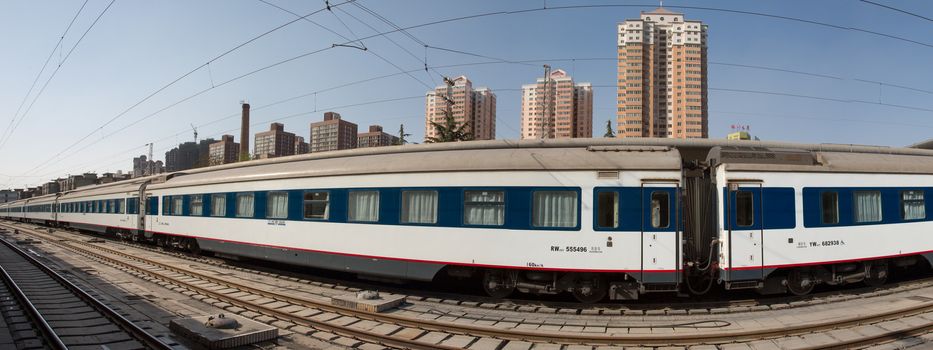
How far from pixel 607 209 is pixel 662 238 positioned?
1.18 meters

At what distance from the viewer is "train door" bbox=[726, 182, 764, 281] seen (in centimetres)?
922

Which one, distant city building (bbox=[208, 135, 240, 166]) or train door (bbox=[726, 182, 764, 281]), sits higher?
distant city building (bbox=[208, 135, 240, 166])

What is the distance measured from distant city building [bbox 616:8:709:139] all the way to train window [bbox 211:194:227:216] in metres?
38.6

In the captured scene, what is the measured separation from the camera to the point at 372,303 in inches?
366

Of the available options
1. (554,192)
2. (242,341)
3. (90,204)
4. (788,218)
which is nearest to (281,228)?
(242,341)

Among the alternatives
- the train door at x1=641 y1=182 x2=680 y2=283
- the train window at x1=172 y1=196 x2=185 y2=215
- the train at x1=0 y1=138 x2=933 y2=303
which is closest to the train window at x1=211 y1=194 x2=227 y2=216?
the train window at x1=172 y1=196 x2=185 y2=215

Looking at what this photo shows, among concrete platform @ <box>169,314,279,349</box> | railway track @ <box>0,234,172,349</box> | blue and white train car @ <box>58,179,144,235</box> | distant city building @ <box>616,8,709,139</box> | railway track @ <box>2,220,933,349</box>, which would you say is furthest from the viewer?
distant city building @ <box>616,8,709,139</box>

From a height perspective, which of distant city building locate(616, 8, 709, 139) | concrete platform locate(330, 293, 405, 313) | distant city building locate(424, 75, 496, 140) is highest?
distant city building locate(616, 8, 709, 139)

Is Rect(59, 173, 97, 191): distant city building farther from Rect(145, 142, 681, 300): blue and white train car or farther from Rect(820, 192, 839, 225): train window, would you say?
Rect(820, 192, 839, 225): train window

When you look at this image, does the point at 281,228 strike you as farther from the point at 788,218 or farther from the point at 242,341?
the point at 788,218

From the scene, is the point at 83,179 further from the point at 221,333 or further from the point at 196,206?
the point at 221,333

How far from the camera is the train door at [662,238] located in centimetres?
898

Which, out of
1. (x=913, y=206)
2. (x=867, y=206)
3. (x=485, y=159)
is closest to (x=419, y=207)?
(x=485, y=159)

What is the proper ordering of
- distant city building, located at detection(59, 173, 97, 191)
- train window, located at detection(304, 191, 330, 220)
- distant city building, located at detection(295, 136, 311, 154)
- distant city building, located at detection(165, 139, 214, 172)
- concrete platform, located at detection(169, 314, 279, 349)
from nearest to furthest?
concrete platform, located at detection(169, 314, 279, 349)
train window, located at detection(304, 191, 330, 220)
distant city building, located at detection(295, 136, 311, 154)
distant city building, located at detection(59, 173, 97, 191)
distant city building, located at detection(165, 139, 214, 172)
